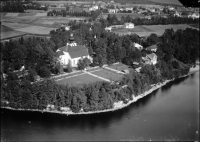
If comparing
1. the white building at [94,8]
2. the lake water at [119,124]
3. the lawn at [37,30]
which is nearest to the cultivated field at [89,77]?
the lake water at [119,124]

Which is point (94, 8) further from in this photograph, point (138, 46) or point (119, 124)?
point (119, 124)

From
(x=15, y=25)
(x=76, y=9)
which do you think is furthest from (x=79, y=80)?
(x=76, y=9)

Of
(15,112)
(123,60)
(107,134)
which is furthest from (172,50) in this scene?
(15,112)

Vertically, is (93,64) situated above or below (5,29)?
below

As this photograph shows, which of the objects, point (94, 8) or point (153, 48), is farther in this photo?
point (94, 8)

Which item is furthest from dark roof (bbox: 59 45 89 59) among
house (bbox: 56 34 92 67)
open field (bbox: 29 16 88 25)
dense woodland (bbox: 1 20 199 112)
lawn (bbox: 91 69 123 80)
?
open field (bbox: 29 16 88 25)

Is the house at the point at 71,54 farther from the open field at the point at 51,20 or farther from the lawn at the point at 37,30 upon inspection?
the open field at the point at 51,20

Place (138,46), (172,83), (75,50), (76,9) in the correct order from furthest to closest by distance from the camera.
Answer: (76,9), (138,46), (75,50), (172,83)

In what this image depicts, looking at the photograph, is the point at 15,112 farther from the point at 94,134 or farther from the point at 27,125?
the point at 94,134
